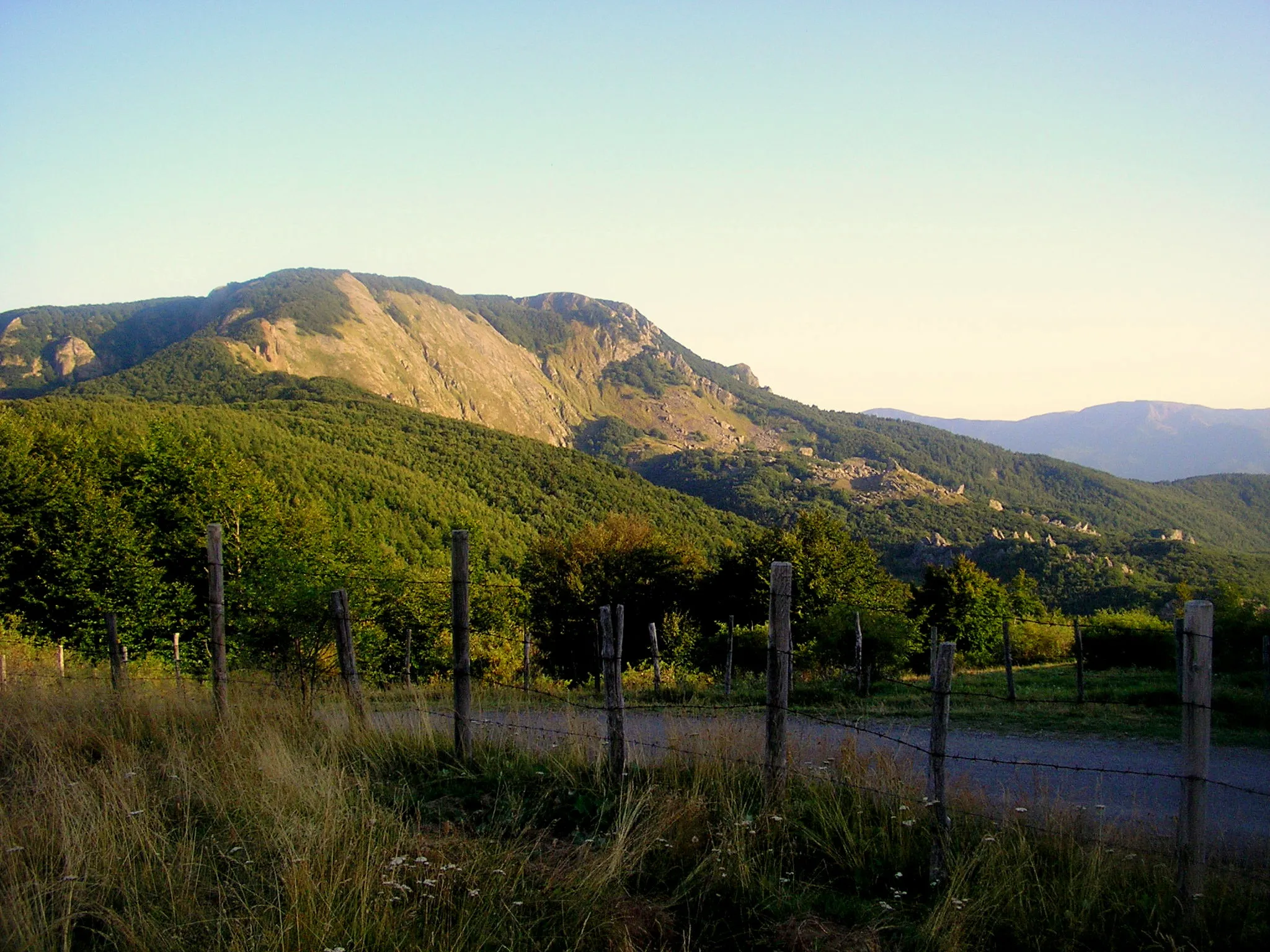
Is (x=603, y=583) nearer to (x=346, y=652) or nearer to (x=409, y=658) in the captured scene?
(x=409, y=658)

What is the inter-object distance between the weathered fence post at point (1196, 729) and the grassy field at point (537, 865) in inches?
13.9

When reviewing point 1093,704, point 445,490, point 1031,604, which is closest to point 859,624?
point 1093,704

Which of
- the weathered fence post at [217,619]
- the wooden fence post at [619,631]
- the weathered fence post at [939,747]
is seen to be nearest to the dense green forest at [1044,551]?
the weathered fence post at [217,619]

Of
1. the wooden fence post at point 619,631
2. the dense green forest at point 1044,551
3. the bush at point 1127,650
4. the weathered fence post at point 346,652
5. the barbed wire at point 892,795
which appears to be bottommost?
the dense green forest at point 1044,551

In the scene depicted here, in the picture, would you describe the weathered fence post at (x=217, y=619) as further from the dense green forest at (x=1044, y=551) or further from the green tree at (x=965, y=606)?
the dense green forest at (x=1044, y=551)

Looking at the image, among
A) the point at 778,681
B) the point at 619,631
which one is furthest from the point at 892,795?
the point at 619,631

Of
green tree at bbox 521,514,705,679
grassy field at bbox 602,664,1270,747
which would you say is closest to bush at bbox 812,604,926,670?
grassy field at bbox 602,664,1270,747

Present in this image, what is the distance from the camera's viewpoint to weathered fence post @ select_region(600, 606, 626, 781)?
5.95 metres

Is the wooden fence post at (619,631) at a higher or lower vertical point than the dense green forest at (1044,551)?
higher

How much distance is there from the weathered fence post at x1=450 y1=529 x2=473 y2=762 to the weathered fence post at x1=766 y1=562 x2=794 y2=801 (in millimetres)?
2551

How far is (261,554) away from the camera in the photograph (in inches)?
1292

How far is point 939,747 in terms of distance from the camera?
4969mm

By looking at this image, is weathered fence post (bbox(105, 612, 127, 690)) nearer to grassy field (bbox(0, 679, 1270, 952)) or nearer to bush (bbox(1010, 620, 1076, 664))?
grassy field (bbox(0, 679, 1270, 952))

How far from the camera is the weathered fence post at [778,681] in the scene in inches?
224
